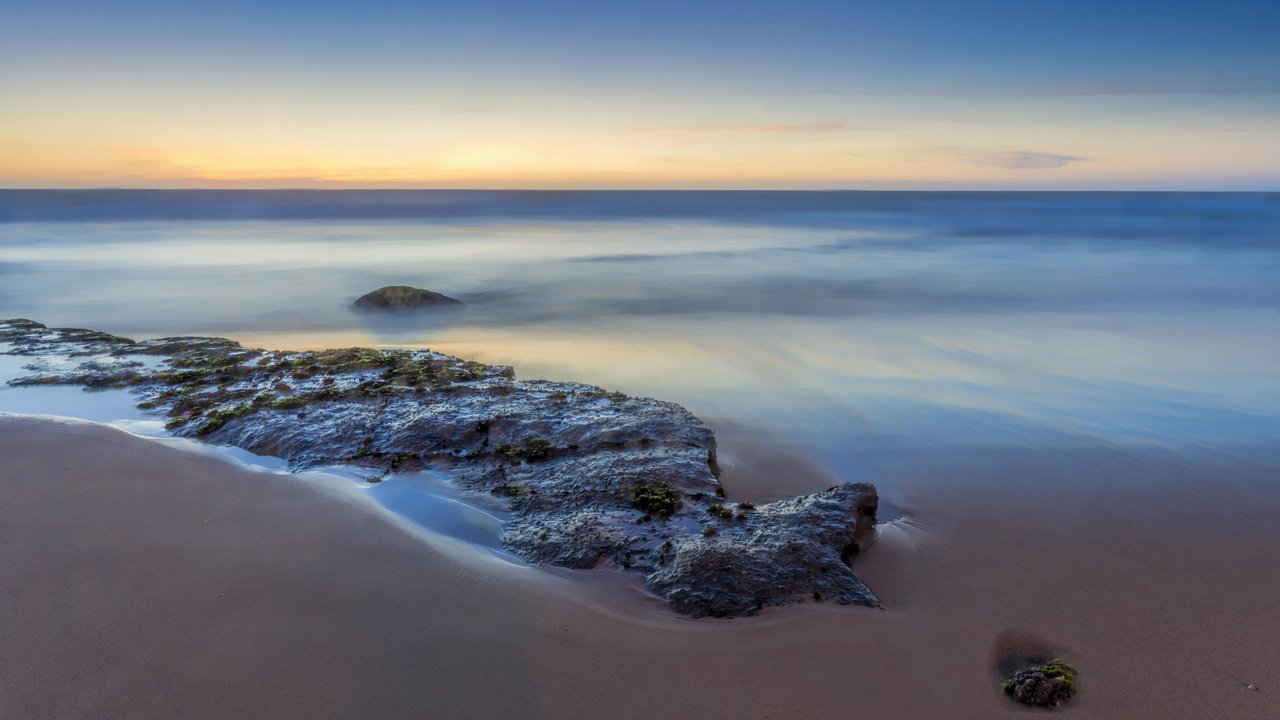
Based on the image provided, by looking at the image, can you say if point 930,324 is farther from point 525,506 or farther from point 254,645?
point 254,645

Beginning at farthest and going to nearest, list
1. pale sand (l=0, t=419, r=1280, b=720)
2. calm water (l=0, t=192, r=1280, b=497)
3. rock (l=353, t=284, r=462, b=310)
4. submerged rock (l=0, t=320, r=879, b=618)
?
rock (l=353, t=284, r=462, b=310)
calm water (l=0, t=192, r=1280, b=497)
submerged rock (l=0, t=320, r=879, b=618)
pale sand (l=0, t=419, r=1280, b=720)

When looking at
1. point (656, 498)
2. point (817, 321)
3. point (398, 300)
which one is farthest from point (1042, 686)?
point (398, 300)

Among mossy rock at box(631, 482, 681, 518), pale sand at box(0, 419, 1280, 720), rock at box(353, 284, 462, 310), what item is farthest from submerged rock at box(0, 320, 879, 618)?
rock at box(353, 284, 462, 310)

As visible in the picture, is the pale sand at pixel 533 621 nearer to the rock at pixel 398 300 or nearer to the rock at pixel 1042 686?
the rock at pixel 1042 686

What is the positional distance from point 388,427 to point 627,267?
1618cm

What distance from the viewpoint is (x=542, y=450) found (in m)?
4.85

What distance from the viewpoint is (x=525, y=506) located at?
166 inches

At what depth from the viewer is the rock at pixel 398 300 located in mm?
12398

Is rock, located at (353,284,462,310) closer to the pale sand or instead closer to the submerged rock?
the submerged rock

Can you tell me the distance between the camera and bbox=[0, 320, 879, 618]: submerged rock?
3.50 meters

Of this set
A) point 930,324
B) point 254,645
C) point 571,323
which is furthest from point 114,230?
point 254,645

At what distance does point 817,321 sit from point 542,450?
8.37m

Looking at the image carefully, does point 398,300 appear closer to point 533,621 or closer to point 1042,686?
point 533,621

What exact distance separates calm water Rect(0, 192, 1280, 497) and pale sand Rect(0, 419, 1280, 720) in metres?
1.50
